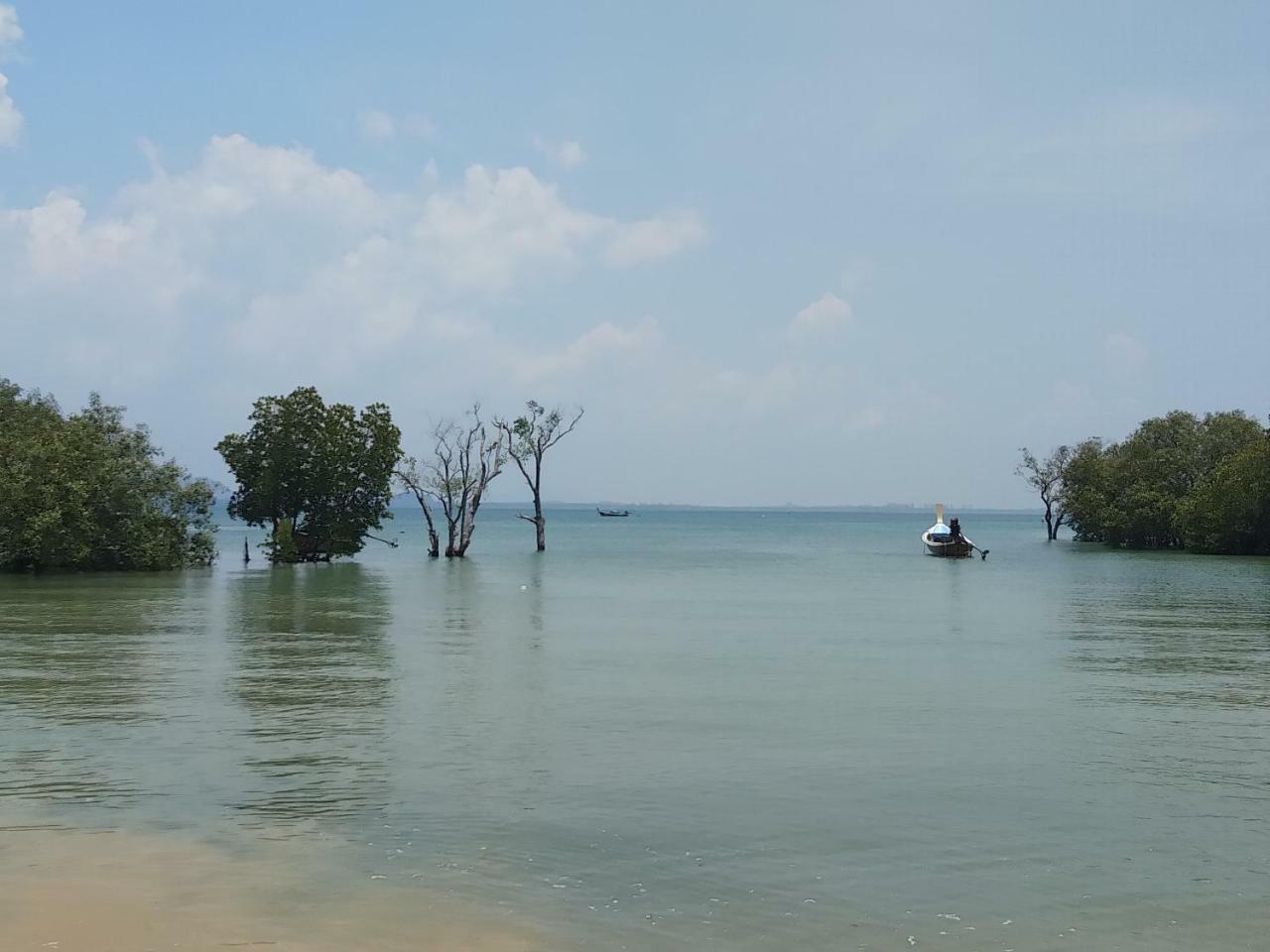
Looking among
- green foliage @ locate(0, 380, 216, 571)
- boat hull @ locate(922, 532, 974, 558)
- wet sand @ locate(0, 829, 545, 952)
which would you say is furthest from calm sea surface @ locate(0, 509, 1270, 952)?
boat hull @ locate(922, 532, 974, 558)

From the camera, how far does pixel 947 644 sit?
3023 centimetres

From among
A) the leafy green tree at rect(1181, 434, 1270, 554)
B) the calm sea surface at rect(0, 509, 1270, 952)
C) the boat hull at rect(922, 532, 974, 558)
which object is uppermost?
the leafy green tree at rect(1181, 434, 1270, 554)

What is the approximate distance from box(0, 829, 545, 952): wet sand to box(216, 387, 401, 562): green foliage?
193ft

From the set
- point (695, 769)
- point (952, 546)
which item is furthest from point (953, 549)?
point (695, 769)

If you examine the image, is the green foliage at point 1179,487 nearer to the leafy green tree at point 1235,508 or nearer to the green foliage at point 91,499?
the leafy green tree at point 1235,508

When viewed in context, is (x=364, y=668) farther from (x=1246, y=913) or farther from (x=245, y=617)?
(x=1246, y=913)

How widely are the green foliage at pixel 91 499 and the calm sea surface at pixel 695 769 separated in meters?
21.4

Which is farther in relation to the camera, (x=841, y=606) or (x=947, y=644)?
(x=841, y=606)

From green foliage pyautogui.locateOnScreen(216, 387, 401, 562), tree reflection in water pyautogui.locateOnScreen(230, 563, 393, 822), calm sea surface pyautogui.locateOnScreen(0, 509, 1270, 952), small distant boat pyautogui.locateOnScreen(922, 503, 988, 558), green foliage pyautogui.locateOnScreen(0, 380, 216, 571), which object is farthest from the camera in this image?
small distant boat pyautogui.locateOnScreen(922, 503, 988, 558)

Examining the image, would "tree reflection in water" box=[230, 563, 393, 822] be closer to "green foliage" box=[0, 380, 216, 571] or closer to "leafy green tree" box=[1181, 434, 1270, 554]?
"green foliage" box=[0, 380, 216, 571]

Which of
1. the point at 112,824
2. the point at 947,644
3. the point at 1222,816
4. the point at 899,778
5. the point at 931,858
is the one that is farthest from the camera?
the point at 947,644

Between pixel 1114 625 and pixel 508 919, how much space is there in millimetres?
29970

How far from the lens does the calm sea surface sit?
32.8 feet

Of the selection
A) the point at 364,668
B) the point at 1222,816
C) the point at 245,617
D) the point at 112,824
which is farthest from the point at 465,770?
the point at 245,617
